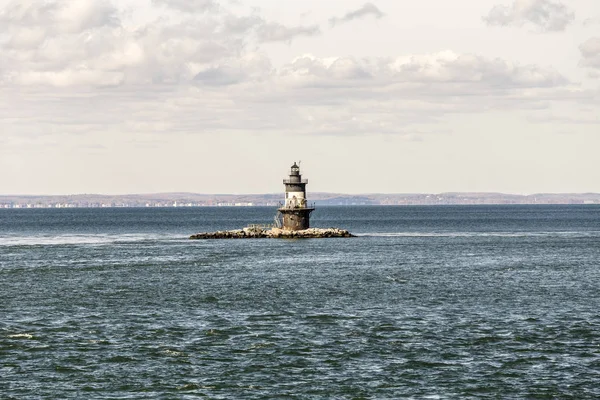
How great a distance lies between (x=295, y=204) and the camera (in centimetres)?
12794

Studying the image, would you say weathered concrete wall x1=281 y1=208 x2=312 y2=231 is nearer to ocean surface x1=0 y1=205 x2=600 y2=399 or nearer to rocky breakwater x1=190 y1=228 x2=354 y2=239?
rocky breakwater x1=190 y1=228 x2=354 y2=239

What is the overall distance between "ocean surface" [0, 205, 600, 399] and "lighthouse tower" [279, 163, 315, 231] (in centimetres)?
3796

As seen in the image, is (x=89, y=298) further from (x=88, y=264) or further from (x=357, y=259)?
(x=357, y=259)

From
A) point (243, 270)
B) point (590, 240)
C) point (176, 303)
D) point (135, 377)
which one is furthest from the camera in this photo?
point (590, 240)

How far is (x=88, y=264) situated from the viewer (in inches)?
3546

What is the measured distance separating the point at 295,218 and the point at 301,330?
273 feet

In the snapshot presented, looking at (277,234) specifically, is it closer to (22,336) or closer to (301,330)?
(301,330)

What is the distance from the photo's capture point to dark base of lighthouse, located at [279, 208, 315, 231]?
129m

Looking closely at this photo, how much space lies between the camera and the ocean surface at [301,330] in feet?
114

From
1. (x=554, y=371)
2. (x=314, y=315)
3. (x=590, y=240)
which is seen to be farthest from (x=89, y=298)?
(x=590, y=240)

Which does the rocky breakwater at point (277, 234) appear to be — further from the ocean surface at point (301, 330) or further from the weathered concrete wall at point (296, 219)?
the ocean surface at point (301, 330)

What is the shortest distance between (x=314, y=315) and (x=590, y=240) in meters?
86.7

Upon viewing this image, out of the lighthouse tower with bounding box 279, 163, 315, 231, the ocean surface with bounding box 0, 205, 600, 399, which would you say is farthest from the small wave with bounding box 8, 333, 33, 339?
the lighthouse tower with bounding box 279, 163, 315, 231

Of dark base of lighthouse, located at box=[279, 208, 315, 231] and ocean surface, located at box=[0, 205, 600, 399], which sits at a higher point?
dark base of lighthouse, located at box=[279, 208, 315, 231]
